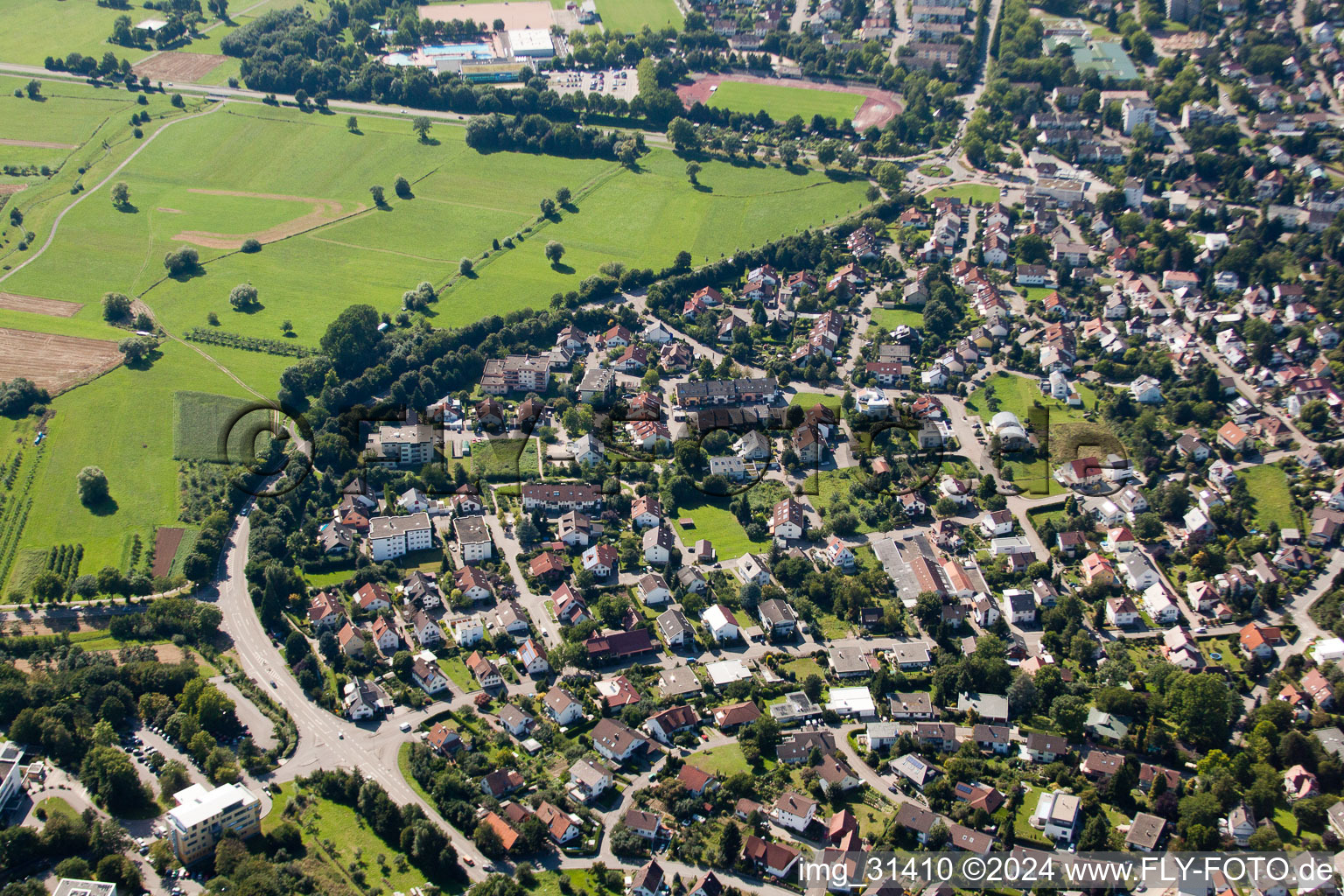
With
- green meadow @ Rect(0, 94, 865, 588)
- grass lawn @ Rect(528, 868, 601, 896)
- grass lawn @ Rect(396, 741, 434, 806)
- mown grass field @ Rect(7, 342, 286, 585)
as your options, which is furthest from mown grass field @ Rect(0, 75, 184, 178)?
grass lawn @ Rect(528, 868, 601, 896)

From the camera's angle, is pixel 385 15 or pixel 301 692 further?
pixel 385 15

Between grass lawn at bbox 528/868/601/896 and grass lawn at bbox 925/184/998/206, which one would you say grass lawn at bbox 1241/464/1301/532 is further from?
grass lawn at bbox 528/868/601/896

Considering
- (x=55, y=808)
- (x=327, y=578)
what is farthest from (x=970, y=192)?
(x=55, y=808)

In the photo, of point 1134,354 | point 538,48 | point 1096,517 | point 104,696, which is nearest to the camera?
point 104,696

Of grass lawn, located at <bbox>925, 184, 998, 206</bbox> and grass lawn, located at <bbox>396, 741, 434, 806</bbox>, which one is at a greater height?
grass lawn, located at <bbox>925, 184, 998, 206</bbox>

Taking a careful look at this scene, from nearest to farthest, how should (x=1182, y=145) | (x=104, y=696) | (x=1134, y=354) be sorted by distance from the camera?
(x=104, y=696) < (x=1134, y=354) < (x=1182, y=145)

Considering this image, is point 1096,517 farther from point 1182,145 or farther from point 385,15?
point 385,15


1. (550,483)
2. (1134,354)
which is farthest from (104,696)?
(1134,354)
